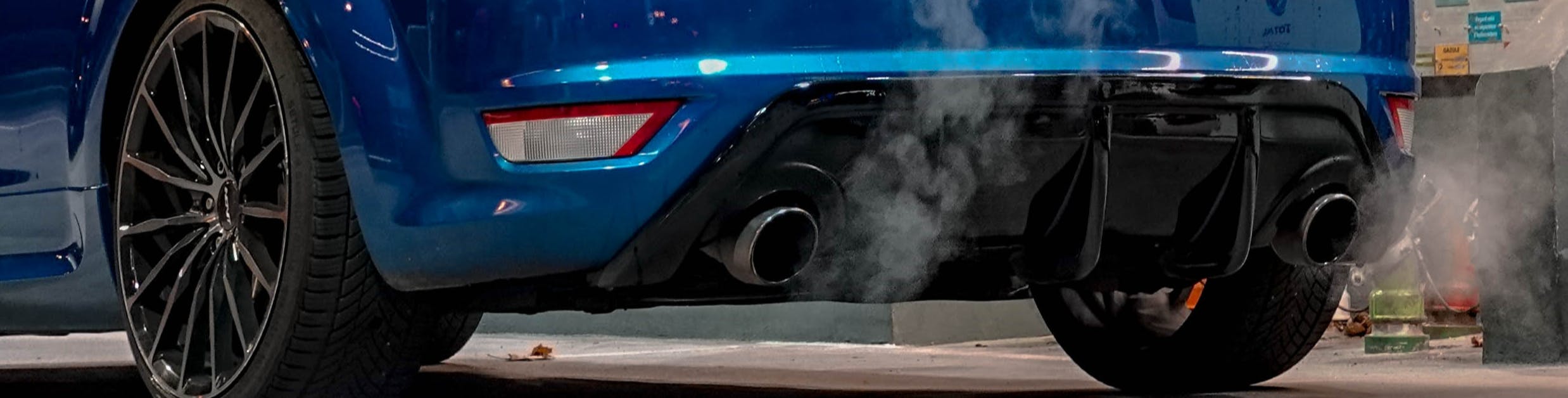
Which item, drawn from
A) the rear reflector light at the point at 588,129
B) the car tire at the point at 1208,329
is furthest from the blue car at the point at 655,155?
the car tire at the point at 1208,329

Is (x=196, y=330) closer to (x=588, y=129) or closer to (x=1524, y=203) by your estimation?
(x=588, y=129)

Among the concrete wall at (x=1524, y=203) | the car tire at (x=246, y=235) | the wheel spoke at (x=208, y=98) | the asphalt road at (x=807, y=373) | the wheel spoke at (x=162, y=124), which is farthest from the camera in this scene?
the concrete wall at (x=1524, y=203)

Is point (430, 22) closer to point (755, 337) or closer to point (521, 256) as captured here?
point (521, 256)

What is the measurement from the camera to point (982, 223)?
316 centimetres

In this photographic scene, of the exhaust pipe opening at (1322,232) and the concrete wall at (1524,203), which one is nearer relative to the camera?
the exhaust pipe opening at (1322,232)

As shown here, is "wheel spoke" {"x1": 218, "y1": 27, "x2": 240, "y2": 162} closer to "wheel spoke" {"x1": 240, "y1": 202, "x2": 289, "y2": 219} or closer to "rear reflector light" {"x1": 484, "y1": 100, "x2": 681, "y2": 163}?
"wheel spoke" {"x1": 240, "y1": 202, "x2": 289, "y2": 219}

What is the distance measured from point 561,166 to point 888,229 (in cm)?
50

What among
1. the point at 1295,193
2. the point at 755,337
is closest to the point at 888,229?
the point at 1295,193

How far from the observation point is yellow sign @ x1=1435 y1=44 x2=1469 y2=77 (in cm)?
581

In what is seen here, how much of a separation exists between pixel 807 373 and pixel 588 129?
2.77 meters

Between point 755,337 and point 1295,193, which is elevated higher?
point 1295,193

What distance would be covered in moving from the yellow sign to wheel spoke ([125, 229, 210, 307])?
3.53 meters

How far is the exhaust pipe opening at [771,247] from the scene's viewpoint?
294cm

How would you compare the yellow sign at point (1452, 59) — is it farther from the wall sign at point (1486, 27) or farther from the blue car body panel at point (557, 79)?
the blue car body panel at point (557, 79)
